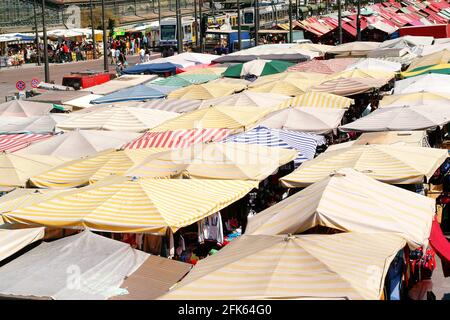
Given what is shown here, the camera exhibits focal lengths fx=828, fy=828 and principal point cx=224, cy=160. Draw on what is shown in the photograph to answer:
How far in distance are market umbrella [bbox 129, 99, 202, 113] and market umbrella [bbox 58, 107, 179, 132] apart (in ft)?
3.88

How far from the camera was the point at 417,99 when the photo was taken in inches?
674

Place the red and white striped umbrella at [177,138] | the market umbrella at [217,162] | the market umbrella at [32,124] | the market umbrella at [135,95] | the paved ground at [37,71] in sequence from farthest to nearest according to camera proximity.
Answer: the paved ground at [37,71] → the market umbrella at [135,95] → the market umbrella at [32,124] → the red and white striped umbrella at [177,138] → the market umbrella at [217,162]

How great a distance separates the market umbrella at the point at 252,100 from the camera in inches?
735

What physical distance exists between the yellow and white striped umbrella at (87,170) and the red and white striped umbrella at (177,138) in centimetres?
101

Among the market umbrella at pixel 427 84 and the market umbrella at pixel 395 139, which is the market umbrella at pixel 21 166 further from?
the market umbrella at pixel 427 84

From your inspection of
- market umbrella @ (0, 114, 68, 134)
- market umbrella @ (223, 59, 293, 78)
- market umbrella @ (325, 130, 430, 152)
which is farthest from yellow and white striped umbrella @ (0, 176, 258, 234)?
market umbrella @ (223, 59, 293, 78)

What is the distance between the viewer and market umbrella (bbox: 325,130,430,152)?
13552mm

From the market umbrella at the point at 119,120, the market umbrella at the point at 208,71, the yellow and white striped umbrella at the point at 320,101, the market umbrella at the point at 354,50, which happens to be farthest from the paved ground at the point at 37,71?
the yellow and white striped umbrella at the point at 320,101

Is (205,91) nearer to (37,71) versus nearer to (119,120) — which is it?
(119,120)

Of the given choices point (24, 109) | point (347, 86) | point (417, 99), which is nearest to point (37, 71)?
point (24, 109)

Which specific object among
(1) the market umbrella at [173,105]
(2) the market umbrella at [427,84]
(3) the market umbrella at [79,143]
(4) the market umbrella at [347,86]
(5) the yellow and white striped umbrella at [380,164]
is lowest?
(3) the market umbrella at [79,143]

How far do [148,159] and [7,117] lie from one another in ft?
26.1

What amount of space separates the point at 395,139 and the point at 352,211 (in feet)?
16.9

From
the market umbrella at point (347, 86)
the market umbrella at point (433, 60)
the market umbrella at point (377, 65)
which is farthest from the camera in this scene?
the market umbrella at point (377, 65)
